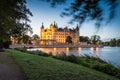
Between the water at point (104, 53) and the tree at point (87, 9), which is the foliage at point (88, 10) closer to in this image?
the tree at point (87, 9)

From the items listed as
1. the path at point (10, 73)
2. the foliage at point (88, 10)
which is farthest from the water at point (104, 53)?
the foliage at point (88, 10)

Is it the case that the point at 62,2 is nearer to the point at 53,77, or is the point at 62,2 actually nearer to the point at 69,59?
the point at 53,77

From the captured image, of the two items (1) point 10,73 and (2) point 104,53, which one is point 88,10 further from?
(2) point 104,53

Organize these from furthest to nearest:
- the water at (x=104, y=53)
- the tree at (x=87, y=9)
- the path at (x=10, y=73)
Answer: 1. the water at (x=104, y=53)
2. the path at (x=10, y=73)
3. the tree at (x=87, y=9)

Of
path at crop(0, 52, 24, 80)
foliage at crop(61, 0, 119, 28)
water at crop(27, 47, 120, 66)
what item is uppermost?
foliage at crop(61, 0, 119, 28)

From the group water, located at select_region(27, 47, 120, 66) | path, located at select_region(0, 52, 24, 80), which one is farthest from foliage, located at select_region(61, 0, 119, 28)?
water, located at select_region(27, 47, 120, 66)

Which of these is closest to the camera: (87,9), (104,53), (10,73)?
A: (87,9)

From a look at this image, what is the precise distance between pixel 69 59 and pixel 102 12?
744 inches

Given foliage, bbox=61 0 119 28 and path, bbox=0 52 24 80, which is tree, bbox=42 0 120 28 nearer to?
foliage, bbox=61 0 119 28

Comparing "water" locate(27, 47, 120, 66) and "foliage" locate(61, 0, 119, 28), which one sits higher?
"foliage" locate(61, 0, 119, 28)

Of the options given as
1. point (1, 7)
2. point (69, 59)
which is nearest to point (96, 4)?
point (1, 7)

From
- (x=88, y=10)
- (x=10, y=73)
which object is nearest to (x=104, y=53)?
(x=10, y=73)

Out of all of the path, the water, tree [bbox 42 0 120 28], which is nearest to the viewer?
tree [bbox 42 0 120 28]

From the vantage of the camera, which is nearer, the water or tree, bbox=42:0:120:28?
tree, bbox=42:0:120:28
